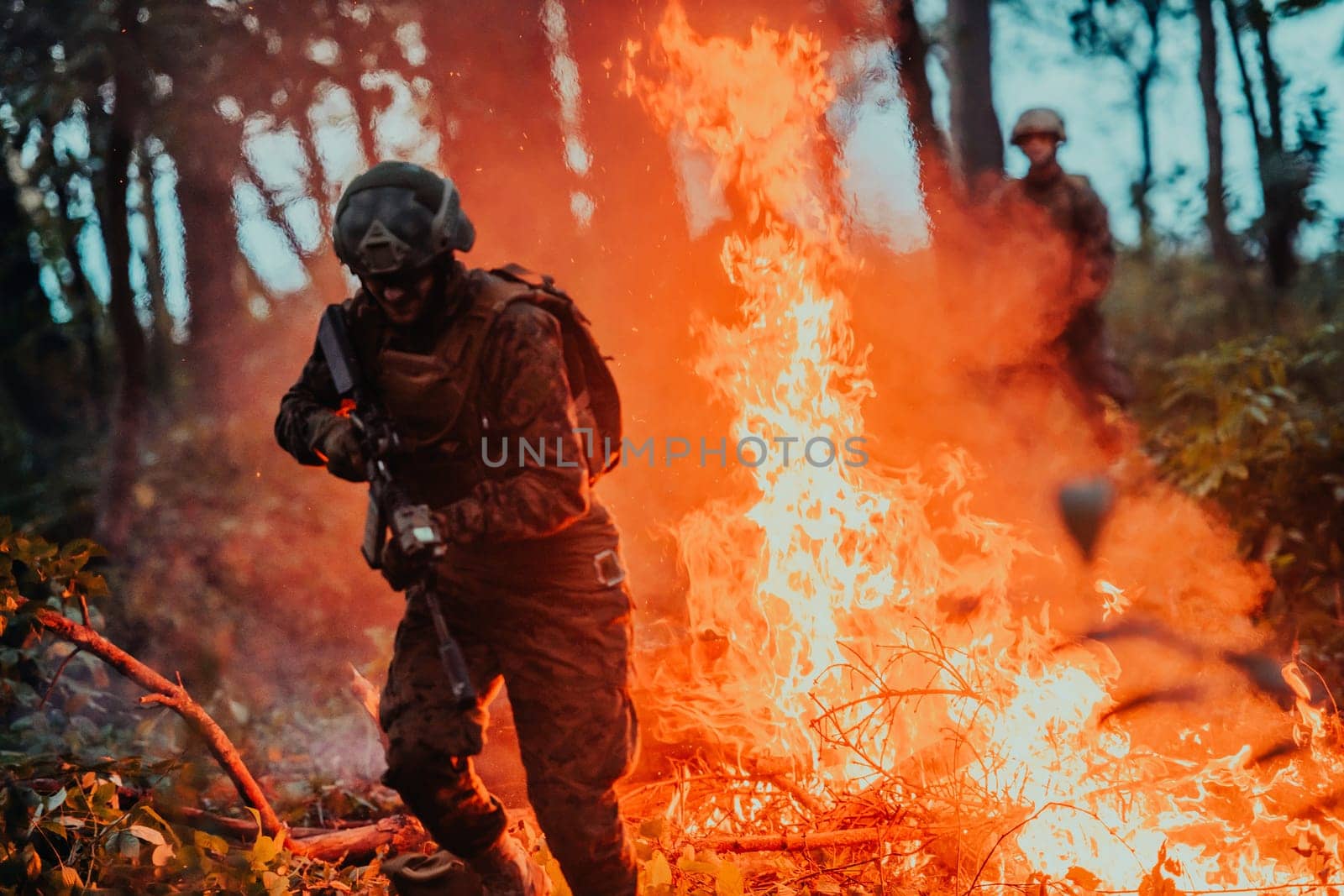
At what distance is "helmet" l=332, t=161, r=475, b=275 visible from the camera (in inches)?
120

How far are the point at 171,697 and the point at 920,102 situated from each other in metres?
6.51

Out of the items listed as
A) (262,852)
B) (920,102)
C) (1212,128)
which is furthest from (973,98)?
(262,852)

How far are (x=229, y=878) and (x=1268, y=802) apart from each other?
396 centimetres

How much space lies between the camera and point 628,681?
3.34m

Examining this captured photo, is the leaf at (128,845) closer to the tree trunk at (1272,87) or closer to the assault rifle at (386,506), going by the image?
the assault rifle at (386,506)

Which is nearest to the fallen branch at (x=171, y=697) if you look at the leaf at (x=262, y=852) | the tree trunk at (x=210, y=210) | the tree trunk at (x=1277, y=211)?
the leaf at (x=262, y=852)

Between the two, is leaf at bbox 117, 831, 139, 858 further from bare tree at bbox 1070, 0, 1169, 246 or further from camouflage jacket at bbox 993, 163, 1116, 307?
bare tree at bbox 1070, 0, 1169, 246

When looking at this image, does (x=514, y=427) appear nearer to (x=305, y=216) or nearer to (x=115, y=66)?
(x=305, y=216)

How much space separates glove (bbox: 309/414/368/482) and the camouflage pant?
0.44 m

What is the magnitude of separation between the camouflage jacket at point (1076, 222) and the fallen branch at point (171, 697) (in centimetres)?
638

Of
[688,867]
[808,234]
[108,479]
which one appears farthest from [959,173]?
[108,479]

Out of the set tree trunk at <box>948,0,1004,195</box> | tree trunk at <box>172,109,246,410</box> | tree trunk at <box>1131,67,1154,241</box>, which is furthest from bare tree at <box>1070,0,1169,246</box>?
tree trunk at <box>172,109,246,410</box>

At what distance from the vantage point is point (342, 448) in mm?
3094

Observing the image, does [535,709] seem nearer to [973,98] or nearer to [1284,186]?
[973,98]
